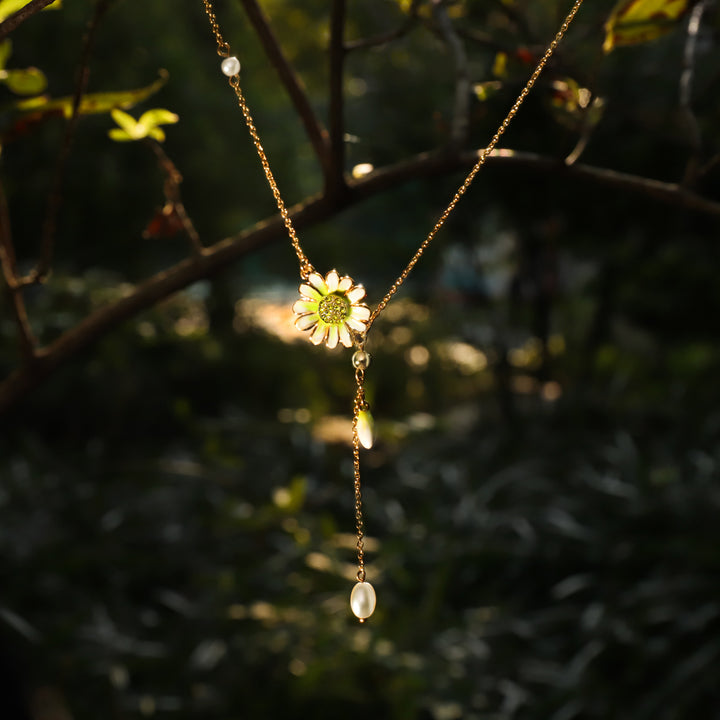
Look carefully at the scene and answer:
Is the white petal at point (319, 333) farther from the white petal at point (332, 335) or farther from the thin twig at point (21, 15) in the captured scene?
the thin twig at point (21, 15)

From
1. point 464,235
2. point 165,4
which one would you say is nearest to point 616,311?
point 464,235

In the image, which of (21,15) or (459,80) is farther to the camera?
(459,80)

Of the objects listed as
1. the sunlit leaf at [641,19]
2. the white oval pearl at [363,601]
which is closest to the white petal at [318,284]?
the white oval pearl at [363,601]

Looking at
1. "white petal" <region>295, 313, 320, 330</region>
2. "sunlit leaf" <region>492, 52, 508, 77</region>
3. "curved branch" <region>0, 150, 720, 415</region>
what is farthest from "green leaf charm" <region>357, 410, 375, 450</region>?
"sunlit leaf" <region>492, 52, 508, 77</region>

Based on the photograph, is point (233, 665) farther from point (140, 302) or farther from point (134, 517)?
point (140, 302)

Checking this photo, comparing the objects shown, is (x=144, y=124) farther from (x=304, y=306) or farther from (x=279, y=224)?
(x=304, y=306)

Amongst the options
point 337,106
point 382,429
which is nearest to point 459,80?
point 337,106

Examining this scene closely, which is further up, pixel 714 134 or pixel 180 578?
pixel 714 134
